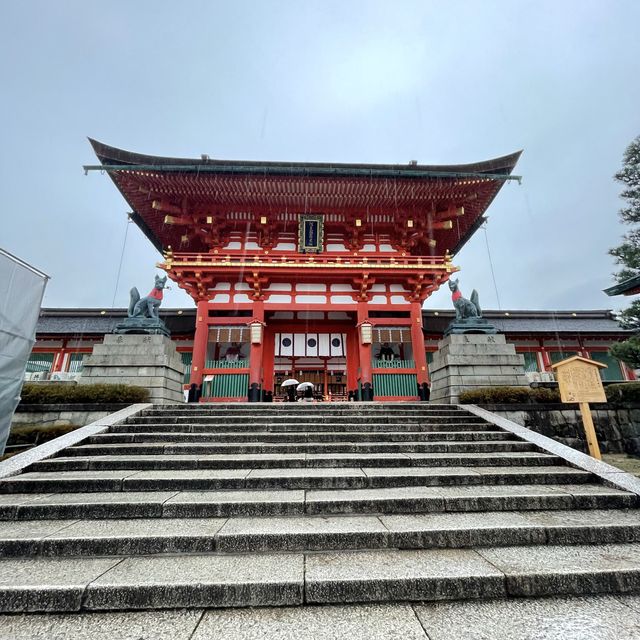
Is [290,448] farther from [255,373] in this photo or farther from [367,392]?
[367,392]

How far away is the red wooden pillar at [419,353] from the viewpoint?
11922 millimetres

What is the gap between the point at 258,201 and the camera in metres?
12.9

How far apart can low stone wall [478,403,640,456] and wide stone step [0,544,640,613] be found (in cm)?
527

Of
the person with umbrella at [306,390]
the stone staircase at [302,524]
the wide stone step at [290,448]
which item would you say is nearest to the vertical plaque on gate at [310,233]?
the person with umbrella at [306,390]

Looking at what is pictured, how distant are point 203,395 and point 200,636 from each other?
10.4 meters

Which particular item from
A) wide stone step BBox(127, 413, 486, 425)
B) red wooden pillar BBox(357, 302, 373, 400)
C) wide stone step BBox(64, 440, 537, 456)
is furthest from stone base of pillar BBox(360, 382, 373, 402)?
wide stone step BBox(64, 440, 537, 456)

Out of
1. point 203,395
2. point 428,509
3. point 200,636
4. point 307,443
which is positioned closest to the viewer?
point 200,636

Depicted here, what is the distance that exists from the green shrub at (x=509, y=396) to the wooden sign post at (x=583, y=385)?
1.69 meters

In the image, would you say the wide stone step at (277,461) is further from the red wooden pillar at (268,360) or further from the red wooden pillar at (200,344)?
the red wooden pillar at (268,360)

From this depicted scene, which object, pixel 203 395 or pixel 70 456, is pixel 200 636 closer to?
pixel 70 456

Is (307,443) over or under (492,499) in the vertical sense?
over

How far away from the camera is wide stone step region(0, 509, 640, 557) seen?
2934mm

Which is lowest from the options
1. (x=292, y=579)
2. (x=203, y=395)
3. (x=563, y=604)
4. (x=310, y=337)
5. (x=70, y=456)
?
(x=563, y=604)

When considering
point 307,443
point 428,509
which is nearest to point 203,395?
point 307,443
